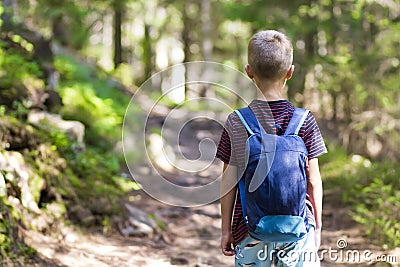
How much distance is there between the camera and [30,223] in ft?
A: 17.7

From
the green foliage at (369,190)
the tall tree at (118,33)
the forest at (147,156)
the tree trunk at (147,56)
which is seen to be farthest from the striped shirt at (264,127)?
the tree trunk at (147,56)

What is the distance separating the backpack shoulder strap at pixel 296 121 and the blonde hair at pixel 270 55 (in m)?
0.22

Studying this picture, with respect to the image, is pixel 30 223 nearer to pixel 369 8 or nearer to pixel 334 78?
pixel 334 78

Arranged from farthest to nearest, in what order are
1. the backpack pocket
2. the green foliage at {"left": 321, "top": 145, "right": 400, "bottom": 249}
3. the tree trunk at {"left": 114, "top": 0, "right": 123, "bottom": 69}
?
1. the tree trunk at {"left": 114, "top": 0, "right": 123, "bottom": 69}
2. the green foliage at {"left": 321, "top": 145, "right": 400, "bottom": 249}
3. the backpack pocket

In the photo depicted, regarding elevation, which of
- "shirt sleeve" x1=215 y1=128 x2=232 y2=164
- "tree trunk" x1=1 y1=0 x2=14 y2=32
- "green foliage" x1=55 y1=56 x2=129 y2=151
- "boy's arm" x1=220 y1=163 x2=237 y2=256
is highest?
"tree trunk" x1=1 y1=0 x2=14 y2=32

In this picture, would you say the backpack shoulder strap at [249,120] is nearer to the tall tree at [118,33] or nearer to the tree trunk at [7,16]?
the tree trunk at [7,16]

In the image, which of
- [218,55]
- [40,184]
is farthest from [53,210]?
[218,55]

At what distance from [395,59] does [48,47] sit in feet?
24.9

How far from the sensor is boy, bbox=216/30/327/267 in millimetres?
2689

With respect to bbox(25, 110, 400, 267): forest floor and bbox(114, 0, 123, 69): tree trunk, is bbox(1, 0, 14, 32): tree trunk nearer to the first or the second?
bbox(25, 110, 400, 267): forest floor

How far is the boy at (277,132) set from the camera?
8.82 feet

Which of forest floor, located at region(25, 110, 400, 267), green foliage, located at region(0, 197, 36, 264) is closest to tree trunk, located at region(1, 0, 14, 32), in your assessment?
forest floor, located at region(25, 110, 400, 267)

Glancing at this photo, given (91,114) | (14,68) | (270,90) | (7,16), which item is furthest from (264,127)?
(7,16)

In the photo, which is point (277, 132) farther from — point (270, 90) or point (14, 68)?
point (14, 68)
